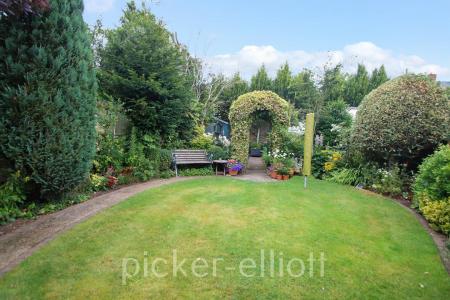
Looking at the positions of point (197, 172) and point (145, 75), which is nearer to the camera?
point (145, 75)

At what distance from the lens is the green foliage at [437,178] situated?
16.2 feet

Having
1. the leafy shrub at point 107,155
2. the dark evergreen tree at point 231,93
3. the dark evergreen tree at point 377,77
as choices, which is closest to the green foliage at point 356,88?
the dark evergreen tree at point 377,77

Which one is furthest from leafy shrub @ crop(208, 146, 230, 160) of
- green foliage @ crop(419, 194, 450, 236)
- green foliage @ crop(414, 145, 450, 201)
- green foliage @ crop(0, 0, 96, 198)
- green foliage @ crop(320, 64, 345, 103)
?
green foliage @ crop(320, 64, 345, 103)

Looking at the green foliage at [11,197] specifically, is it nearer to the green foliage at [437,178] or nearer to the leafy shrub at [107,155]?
the leafy shrub at [107,155]

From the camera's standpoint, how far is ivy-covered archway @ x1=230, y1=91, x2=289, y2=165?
33.9 ft

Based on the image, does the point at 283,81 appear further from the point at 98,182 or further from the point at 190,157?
the point at 98,182

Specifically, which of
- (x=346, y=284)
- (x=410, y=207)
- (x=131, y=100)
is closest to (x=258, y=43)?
(x=131, y=100)

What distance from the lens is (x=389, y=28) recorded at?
9.98 metres

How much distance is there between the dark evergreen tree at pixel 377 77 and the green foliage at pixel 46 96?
2350 cm

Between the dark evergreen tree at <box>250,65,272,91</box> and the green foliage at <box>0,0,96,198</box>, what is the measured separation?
20.0 metres

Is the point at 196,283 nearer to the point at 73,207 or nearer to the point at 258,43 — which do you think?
the point at 73,207

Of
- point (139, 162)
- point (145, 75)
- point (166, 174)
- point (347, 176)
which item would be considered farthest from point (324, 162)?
point (145, 75)

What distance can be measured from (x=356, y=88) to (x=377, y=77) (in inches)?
76.3

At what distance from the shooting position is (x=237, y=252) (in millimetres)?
3701
